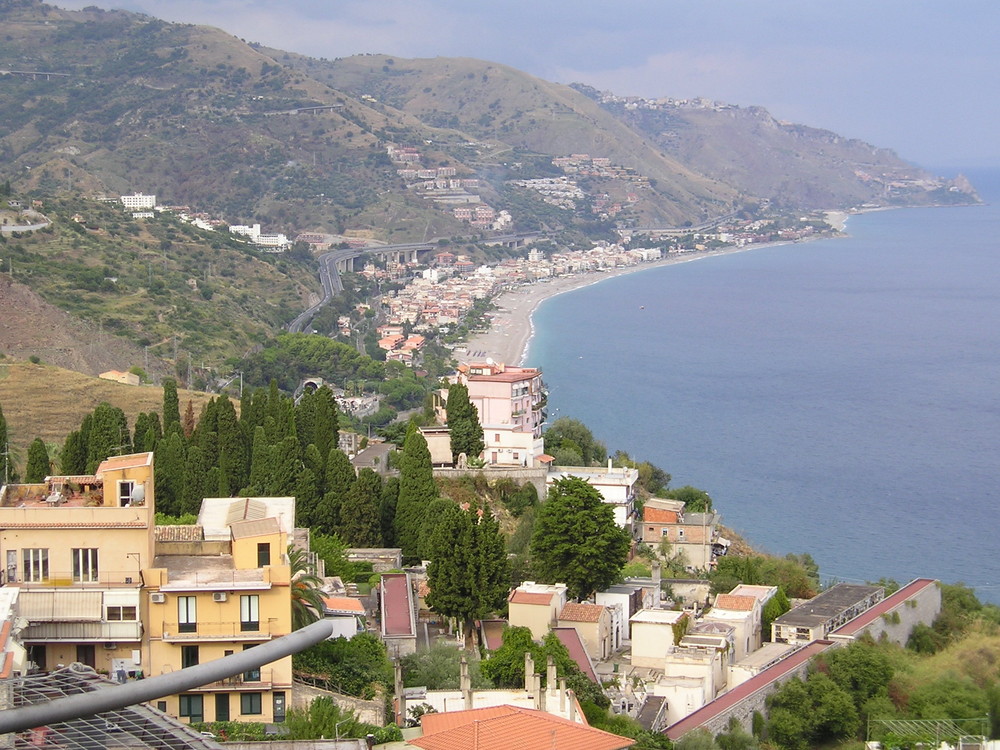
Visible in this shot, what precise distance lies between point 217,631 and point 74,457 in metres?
14.1

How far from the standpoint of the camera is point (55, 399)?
41688 mm

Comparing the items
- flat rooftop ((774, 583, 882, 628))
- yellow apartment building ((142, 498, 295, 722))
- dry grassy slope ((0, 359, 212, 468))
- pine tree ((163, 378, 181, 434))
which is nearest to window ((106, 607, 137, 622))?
yellow apartment building ((142, 498, 295, 722))

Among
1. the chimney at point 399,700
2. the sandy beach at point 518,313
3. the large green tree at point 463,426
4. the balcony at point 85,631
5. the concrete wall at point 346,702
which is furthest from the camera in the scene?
the sandy beach at point 518,313

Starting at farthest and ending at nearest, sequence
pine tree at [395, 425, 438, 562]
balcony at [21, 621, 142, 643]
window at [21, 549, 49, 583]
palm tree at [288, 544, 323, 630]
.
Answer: pine tree at [395, 425, 438, 562], palm tree at [288, 544, 323, 630], window at [21, 549, 49, 583], balcony at [21, 621, 142, 643]

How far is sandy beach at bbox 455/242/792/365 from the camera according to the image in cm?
8725

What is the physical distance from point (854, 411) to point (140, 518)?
6264 centimetres

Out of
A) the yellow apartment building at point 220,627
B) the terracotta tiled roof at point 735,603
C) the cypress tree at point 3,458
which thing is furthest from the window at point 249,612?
the cypress tree at point 3,458

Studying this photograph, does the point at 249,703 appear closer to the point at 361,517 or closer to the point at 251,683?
the point at 251,683

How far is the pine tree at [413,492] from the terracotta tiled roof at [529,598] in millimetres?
3917

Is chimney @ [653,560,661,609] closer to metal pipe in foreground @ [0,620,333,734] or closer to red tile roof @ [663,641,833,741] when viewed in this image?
red tile roof @ [663,641,833,741]

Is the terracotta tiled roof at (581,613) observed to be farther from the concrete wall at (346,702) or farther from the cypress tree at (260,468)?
the concrete wall at (346,702)

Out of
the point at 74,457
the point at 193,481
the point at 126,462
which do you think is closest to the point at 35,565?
the point at 126,462

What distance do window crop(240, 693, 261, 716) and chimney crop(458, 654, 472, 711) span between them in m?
2.97

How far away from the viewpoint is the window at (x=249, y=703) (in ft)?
54.4
